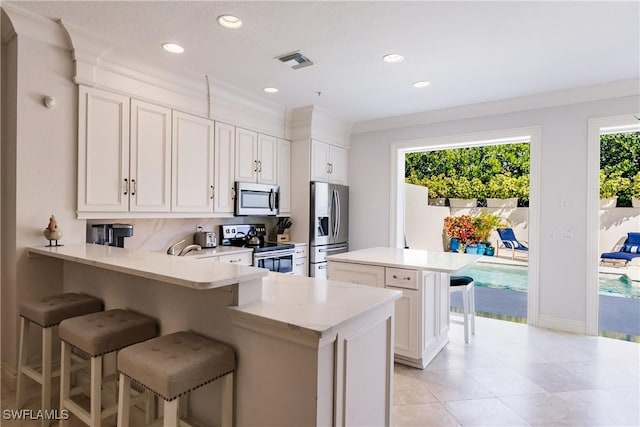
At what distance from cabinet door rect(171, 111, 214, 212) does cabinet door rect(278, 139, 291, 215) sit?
1035 millimetres

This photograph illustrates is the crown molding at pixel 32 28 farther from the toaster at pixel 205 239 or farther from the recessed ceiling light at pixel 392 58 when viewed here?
the recessed ceiling light at pixel 392 58

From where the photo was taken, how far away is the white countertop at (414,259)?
2.57 metres

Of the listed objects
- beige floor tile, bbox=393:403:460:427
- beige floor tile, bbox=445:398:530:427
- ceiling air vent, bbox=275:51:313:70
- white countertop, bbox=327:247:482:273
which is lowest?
beige floor tile, bbox=393:403:460:427

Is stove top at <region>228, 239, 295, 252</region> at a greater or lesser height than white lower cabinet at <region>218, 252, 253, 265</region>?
greater

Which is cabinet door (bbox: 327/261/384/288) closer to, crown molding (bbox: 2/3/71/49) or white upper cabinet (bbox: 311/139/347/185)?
white upper cabinet (bbox: 311/139/347/185)

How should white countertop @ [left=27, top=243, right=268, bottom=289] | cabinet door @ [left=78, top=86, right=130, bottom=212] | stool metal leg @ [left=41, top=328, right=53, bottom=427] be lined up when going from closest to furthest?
white countertop @ [left=27, top=243, right=268, bottom=289], stool metal leg @ [left=41, top=328, right=53, bottom=427], cabinet door @ [left=78, top=86, right=130, bottom=212]

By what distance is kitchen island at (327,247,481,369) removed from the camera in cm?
265

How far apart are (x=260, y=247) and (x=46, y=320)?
6.80ft

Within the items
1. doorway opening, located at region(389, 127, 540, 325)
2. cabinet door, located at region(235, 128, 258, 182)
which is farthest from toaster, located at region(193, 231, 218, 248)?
doorway opening, located at region(389, 127, 540, 325)

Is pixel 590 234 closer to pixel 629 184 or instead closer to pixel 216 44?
pixel 216 44

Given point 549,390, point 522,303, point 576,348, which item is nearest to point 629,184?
point 522,303

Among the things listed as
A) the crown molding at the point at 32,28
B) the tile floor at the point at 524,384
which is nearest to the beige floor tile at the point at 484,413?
the tile floor at the point at 524,384

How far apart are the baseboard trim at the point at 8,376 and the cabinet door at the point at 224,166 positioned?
194cm

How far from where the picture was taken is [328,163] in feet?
15.4
